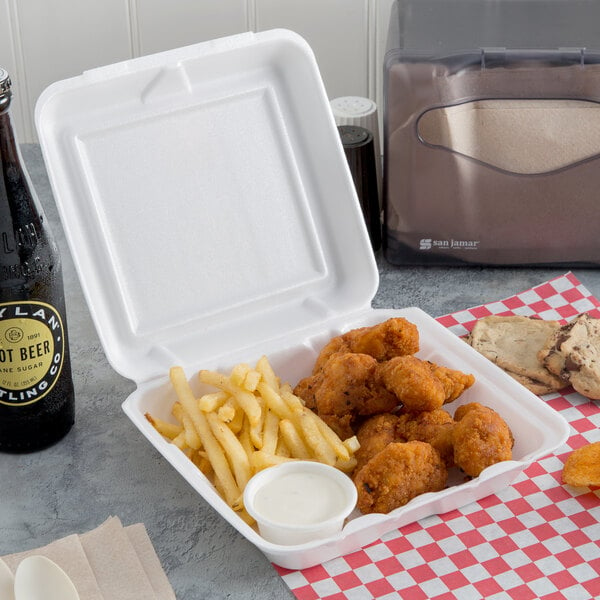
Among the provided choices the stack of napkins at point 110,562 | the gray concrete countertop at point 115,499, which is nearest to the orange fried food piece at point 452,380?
the gray concrete countertop at point 115,499

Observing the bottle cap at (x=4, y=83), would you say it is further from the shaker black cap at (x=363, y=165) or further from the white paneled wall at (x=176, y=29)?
the white paneled wall at (x=176, y=29)

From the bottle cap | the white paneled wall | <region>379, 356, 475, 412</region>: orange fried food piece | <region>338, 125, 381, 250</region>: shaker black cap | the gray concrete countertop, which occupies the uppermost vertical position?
the bottle cap

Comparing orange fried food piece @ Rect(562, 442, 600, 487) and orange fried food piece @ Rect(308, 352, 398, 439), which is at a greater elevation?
orange fried food piece @ Rect(308, 352, 398, 439)

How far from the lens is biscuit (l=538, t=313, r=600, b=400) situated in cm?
199

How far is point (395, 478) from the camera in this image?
1.63 metres

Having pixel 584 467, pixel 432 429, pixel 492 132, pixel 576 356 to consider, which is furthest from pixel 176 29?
pixel 584 467

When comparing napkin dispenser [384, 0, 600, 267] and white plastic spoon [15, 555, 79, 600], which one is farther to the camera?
napkin dispenser [384, 0, 600, 267]

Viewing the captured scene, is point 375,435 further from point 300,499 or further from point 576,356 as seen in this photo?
point 576,356

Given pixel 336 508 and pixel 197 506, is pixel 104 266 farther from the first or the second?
pixel 336 508

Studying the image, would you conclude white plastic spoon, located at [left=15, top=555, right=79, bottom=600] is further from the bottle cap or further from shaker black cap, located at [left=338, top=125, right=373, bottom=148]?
shaker black cap, located at [left=338, top=125, right=373, bottom=148]

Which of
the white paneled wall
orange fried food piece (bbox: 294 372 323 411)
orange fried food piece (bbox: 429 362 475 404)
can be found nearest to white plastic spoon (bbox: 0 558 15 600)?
orange fried food piece (bbox: 294 372 323 411)

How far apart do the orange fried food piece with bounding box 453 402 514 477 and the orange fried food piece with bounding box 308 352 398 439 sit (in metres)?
0.15

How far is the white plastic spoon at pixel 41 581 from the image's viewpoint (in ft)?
4.79

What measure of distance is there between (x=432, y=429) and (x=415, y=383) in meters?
0.08
